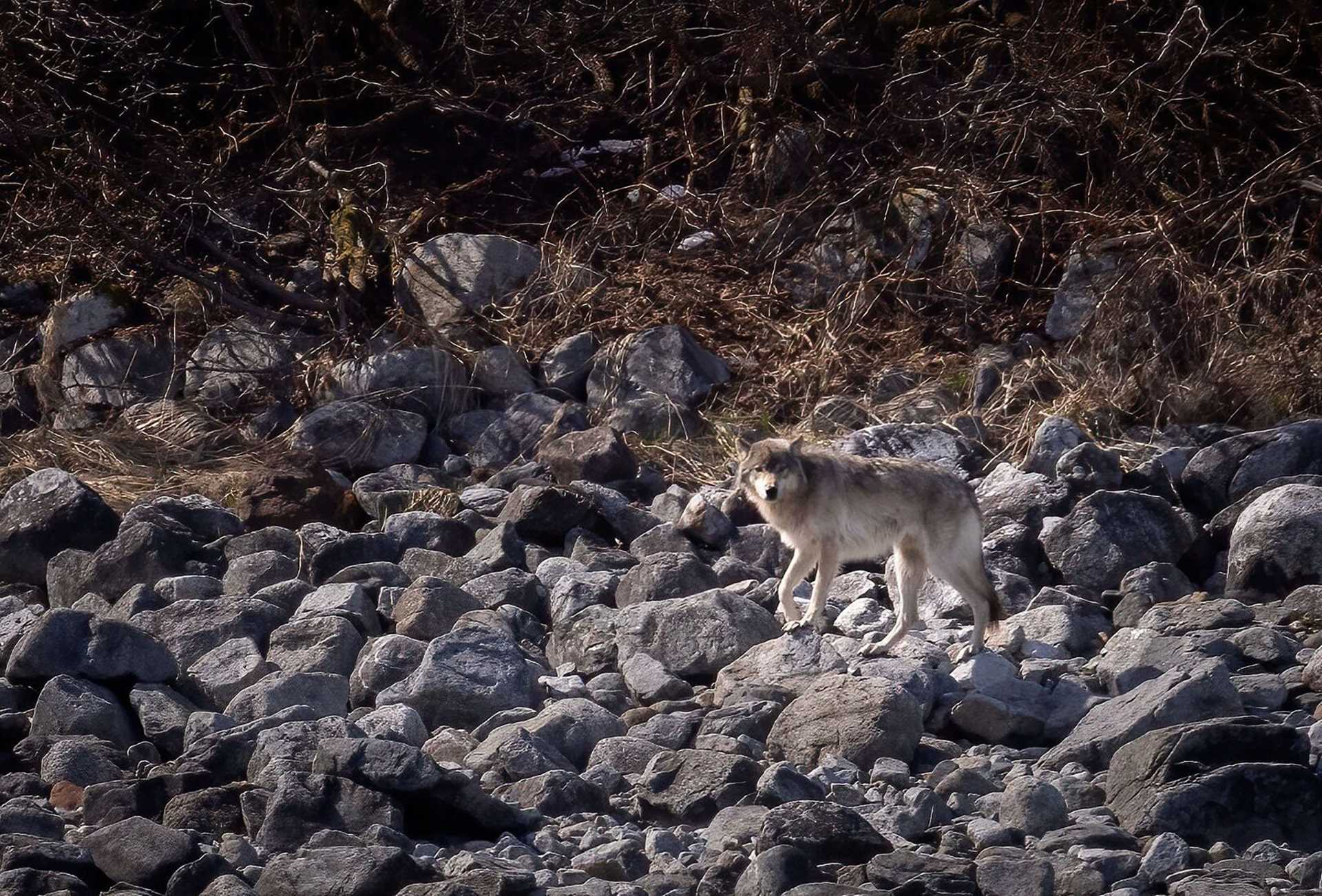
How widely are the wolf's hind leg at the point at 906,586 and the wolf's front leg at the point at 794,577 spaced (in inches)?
17.9

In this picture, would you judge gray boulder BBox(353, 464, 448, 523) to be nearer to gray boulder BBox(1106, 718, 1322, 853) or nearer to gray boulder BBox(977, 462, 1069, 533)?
gray boulder BBox(977, 462, 1069, 533)

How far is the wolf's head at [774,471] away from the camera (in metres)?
8.09

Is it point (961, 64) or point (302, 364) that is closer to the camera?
point (302, 364)

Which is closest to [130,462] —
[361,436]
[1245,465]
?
[361,436]

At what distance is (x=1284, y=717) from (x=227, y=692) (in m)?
4.68

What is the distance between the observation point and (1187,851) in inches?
193

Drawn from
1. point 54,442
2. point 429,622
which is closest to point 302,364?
point 54,442

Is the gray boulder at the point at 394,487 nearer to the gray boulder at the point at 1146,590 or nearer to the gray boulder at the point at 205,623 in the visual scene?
the gray boulder at the point at 205,623

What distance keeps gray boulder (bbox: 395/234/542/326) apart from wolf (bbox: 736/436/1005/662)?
492cm

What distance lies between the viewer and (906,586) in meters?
7.89

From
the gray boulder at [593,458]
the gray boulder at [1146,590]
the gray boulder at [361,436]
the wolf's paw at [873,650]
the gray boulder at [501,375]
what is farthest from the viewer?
the gray boulder at [501,375]

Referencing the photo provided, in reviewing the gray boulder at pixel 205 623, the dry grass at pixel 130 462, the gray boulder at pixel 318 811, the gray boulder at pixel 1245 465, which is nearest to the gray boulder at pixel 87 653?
the gray boulder at pixel 205 623

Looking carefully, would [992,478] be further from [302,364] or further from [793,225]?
[302,364]

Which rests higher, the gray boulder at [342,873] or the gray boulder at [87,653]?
the gray boulder at [87,653]
